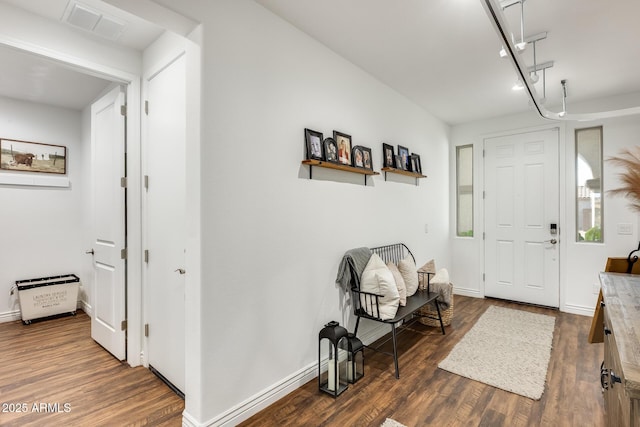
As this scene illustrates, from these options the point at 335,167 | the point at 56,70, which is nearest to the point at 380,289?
the point at 335,167

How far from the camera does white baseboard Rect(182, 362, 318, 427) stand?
5.95 feet

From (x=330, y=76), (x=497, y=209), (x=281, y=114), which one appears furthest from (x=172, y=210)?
(x=497, y=209)

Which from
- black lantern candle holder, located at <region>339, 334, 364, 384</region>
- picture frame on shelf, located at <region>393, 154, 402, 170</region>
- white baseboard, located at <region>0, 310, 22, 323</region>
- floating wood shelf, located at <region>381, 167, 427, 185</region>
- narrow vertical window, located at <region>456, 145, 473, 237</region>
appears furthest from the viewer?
narrow vertical window, located at <region>456, 145, 473, 237</region>

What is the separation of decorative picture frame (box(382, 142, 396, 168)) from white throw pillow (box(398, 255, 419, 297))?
1.01 metres

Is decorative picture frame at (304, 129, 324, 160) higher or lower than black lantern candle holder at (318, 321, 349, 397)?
higher

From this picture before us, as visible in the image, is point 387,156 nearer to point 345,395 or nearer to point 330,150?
point 330,150

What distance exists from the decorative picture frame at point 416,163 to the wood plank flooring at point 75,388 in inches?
126

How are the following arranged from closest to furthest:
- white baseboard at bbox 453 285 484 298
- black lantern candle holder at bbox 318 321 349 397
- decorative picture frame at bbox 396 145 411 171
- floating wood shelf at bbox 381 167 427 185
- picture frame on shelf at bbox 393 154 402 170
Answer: black lantern candle holder at bbox 318 321 349 397 → floating wood shelf at bbox 381 167 427 185 → picture frame on shelf at bbox 393 154 402 170 → decorative picture frame at bbox 396 145 411 171 → white baseboard at bbox 453 285 484 298

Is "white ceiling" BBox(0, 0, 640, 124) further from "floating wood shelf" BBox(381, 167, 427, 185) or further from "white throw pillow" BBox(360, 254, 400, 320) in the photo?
"white throw pillow" BBox(360, 254, 400, 320)

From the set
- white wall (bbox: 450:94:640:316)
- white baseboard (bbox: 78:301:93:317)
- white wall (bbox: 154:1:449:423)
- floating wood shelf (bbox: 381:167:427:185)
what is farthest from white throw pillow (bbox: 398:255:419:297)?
white baseboard (bbox: 78:301:93:317)

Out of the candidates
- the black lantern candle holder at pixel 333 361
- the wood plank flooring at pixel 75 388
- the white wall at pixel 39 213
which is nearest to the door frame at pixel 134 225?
the wood plank flooring at pixel 75 388

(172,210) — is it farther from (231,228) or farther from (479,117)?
(479,117)

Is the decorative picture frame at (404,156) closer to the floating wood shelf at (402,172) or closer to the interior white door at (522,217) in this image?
the floating wood shelf at (402,172)

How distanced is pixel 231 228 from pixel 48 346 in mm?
2620
